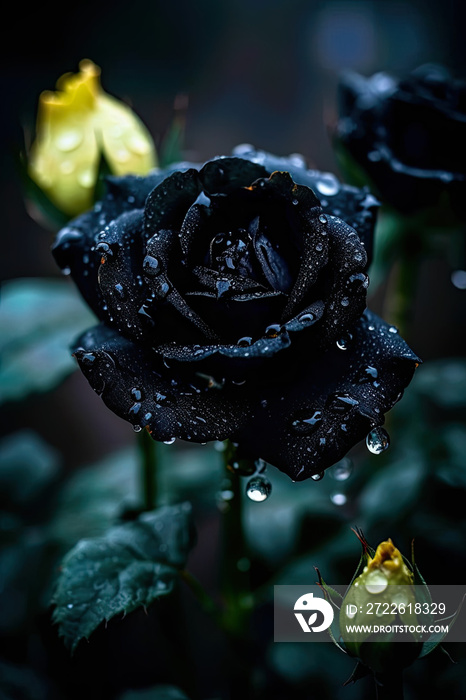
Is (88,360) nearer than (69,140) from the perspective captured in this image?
Yes

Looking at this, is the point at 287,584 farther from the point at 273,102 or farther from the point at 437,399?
the point at 273,102

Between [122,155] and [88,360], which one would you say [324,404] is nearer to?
[88,360]

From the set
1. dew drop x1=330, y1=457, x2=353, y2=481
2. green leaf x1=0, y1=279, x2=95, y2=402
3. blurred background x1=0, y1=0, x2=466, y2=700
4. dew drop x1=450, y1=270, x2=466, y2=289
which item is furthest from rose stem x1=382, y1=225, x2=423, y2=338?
blurred background x1=0, y1=0, x2=466, y2=700

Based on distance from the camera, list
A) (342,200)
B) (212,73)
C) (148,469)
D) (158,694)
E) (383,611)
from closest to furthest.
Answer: (383,611)
(342,200)
(158,694)
(148,469)
(212,73)

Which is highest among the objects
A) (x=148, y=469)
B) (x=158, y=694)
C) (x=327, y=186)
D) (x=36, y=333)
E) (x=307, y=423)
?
(x=327, y=186)

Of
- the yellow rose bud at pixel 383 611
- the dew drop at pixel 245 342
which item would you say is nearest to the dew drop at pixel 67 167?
the dew drop at pixel 245 342

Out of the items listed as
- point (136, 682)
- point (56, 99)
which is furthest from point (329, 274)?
point (136, 682)

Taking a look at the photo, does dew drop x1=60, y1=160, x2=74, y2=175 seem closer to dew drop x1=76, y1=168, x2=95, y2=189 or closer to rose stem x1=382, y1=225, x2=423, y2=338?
dew drop x1=76, y1=168, x2=95, y2=189

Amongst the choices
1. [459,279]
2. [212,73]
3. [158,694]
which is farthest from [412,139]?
[212,73]
